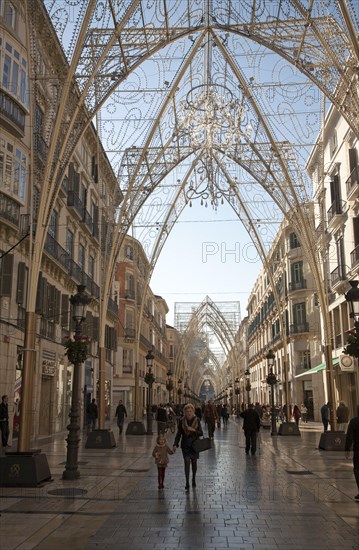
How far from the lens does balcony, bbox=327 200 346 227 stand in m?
30.9

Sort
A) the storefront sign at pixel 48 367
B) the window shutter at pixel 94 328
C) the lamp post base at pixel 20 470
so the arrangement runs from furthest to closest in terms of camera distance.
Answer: the window shutter at pixel 94 328 → the storefront sign at pixel 48 367 → the lamp post base at pixel 20 470

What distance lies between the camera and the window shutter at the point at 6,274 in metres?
20.2

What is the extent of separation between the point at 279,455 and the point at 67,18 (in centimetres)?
1414

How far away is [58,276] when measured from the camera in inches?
1095

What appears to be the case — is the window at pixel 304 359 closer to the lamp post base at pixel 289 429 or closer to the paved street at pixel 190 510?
the lamp post base at pixel 289 429

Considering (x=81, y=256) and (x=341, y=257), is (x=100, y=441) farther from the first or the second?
(x=341, y=257)

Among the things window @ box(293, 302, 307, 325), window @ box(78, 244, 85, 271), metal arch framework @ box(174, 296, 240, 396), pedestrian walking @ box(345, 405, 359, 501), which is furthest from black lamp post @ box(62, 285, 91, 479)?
metal arch framework @ box(174, 296, 240, 396)

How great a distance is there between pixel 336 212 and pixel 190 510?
24778 millimetres

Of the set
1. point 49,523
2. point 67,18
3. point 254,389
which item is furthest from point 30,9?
point 254,389

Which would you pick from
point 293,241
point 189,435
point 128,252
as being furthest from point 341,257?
point 128,252

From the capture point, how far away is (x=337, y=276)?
31891 mm

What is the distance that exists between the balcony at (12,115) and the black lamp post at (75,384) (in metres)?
8.97

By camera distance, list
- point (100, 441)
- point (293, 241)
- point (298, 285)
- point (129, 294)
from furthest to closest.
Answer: point (129, 294) < point (293, 241) < point (298, 285) < point (100, 441)

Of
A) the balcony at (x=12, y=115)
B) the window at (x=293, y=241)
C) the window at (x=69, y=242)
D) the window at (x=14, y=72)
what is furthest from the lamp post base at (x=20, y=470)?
the window at (x=293, y=241)
